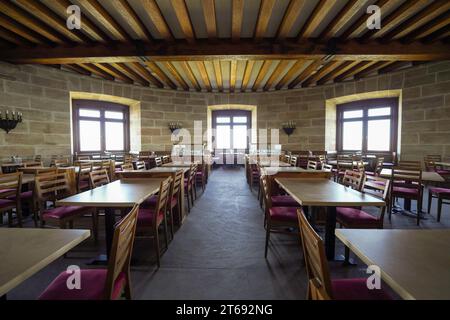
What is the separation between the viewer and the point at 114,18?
3352 millimetres

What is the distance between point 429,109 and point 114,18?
6625mm

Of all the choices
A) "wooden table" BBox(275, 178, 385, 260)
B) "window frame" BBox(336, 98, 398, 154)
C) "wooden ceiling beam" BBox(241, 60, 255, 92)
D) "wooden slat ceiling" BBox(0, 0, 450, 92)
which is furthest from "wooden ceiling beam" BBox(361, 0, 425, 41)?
"window frame" BBox(336, 98, 398, 154)

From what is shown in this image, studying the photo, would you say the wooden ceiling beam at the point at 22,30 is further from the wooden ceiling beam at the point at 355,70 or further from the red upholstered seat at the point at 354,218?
the wooden ceiling beam at the point at 355,70

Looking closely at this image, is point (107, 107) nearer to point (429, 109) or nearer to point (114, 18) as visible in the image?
point (114, 18)

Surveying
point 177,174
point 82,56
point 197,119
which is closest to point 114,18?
point 82,56

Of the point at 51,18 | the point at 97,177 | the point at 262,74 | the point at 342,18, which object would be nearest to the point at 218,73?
the point at 262,74

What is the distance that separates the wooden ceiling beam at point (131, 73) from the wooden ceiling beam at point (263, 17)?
126 inches

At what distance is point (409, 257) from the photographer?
93 cm

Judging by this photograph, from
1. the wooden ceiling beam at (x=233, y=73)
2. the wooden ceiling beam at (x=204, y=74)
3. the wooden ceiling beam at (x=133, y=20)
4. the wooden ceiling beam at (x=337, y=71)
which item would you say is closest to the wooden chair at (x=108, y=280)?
the wooden ceiling beam at (x=133, y=20)

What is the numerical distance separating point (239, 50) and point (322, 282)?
3895 millimetres

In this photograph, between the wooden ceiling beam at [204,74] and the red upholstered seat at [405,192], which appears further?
the wooden ceiling beam at [204,74]

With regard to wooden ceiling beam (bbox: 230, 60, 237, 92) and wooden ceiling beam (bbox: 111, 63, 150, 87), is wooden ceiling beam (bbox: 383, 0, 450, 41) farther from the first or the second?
wooden ceiling beam (bbox: 111, 63, 150, 87)

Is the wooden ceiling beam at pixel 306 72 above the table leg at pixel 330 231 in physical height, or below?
above

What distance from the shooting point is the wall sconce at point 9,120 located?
14.1ft
